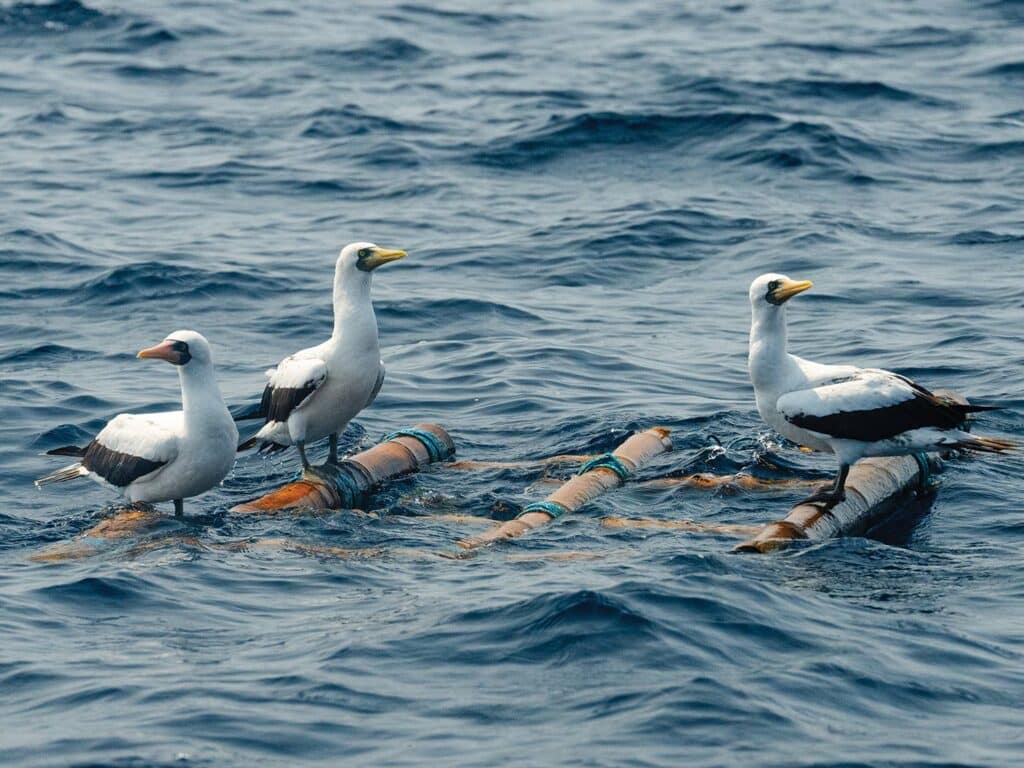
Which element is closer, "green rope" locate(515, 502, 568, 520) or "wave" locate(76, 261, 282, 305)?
"green rope" locate(515, 502, 568, 520)

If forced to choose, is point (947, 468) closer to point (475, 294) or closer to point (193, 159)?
point (475, 294)

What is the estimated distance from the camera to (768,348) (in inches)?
473

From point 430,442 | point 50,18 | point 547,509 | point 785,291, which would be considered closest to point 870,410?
point 785,291

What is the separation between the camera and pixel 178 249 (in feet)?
66.4

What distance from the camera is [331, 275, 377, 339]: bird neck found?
12.8 metres

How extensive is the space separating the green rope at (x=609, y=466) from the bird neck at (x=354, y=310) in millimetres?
1974

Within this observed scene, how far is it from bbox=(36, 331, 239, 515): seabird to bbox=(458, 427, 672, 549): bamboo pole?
1.98m

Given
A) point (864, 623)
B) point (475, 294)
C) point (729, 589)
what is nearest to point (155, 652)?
point (729, 589)

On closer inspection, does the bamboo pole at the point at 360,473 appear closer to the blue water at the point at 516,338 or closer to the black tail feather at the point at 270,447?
the blue water at the point at 516,338

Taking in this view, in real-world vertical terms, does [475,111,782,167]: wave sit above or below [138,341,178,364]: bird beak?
below

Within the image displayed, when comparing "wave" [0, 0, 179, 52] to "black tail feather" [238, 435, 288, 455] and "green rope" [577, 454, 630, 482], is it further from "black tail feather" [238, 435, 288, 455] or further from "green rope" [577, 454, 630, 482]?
"green rope" [577, 454, 630, 482]

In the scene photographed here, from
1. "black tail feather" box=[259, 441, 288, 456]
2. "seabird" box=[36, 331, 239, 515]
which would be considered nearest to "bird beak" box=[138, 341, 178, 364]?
"seabird" box=[36, 331, 239, 515]

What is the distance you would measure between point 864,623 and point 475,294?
9.86 metres

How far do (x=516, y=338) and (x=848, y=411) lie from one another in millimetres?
6143
